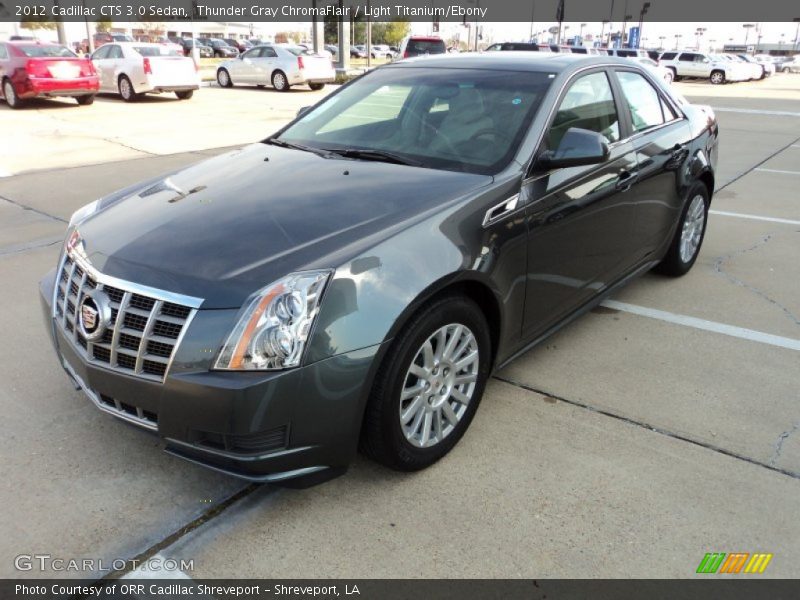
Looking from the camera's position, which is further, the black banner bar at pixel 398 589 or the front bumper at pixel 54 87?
the front bumper at pixel 54 87

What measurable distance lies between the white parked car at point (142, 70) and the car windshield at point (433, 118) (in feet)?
46.4

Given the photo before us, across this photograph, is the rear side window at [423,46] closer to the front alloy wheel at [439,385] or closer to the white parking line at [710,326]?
the white parking line at [710,326]

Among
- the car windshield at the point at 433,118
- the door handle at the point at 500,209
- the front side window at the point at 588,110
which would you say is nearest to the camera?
the door handle at the point at 500,209

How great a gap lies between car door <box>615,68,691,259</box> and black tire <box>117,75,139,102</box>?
50.9ft

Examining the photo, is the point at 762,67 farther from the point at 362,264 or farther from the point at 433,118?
the point at 362,264

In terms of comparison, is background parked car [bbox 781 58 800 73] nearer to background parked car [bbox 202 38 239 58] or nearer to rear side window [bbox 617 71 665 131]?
background parked car [bbox 202 38 239 58]

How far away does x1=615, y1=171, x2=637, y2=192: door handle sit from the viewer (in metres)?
3.86

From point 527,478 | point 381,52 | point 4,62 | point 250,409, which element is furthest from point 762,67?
point 250,409

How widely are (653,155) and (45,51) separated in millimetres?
14912

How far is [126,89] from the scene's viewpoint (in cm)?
1719

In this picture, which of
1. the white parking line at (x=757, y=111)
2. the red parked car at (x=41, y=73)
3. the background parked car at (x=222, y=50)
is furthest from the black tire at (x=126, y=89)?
the background parked car at (x=222, y=50)

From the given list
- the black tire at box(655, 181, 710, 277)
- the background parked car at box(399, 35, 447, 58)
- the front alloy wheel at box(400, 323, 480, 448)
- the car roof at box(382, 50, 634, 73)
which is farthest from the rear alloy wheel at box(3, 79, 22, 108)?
the front alloy wheel at box(400, 323, 480, 448)

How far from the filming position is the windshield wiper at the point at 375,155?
3362 millimetres

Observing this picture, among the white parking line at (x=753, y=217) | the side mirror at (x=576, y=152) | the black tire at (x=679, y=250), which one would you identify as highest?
the side mirror at (x=576, y=152)
